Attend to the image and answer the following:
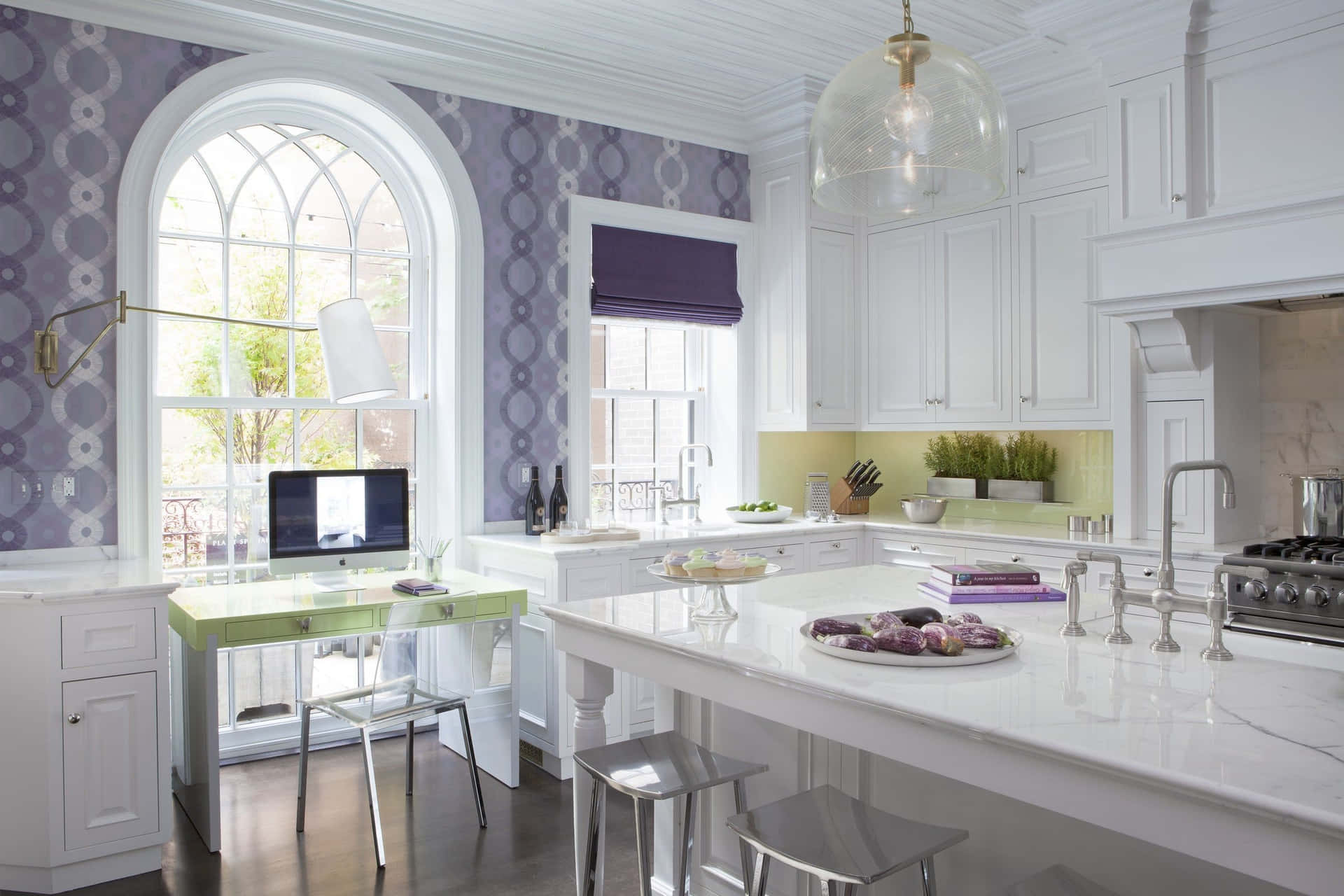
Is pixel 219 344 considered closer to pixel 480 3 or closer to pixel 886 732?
pixel 480 3

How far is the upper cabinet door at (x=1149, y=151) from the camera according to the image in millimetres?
3750

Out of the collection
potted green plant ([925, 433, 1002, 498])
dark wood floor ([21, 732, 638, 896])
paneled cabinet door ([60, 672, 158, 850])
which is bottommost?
dark wood floor ([21, 732, 638, 896])

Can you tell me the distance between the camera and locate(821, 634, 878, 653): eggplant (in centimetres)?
188

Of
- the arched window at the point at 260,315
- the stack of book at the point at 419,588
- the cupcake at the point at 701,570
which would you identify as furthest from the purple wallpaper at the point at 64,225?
the cupcake at the point at 701,570

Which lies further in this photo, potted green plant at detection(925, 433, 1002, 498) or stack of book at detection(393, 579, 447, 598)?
potted green plant at detection(925, 433, 1002, 498)

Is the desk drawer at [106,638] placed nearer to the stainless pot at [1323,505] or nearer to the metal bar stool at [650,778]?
the metal bar stool at [650,778]

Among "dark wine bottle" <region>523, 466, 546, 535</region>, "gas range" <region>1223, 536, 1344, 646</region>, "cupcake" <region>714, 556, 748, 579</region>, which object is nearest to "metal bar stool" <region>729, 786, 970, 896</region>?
"cupcake" <region>714, 556, 748, 579</region>

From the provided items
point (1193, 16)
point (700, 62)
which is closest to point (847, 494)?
point (700, 62)

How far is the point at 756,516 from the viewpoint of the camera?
4855 mm

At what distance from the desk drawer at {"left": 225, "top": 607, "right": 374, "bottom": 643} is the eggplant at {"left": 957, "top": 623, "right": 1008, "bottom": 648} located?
2.22 m

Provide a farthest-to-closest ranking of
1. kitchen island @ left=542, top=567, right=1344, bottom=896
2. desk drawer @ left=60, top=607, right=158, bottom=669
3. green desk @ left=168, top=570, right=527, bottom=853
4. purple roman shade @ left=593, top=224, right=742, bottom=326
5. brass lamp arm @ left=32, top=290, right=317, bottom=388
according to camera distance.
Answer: purple roman shade @ left=593, top=224, right=742, bottom=326 < brass lamp arm @ left=32, top=290, right=317, bottom=388 < green desk @ left=168, top=570, right=527, bottom=853 < desk drawer @ left=60, top=607, right=158, bottom=669 < kitchen island @ left=542, top=567, right=1344, bottom=896

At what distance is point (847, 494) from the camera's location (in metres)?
5.19

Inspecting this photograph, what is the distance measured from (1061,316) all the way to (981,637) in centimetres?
293

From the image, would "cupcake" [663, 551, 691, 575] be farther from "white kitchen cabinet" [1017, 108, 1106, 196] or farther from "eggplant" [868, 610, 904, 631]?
"white kitchen cabinet" [1017, 108, 1106, 196]
